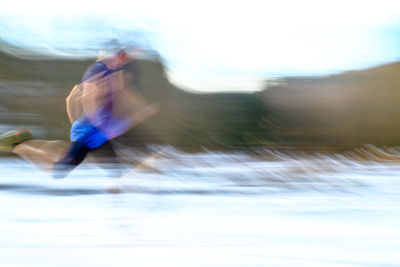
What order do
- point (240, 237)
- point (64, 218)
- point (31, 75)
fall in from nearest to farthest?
point (240, 237)
point (64, 218)
point (31, 75)

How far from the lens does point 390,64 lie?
18.0 meters

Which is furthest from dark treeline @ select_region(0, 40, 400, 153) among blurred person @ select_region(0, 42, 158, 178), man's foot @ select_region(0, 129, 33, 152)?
blurred person @ select_region(0, 42, 158, 178)

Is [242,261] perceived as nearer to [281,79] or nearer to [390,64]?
[281,79]

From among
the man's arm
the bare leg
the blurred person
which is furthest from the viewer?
the bare leg

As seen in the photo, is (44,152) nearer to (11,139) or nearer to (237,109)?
(11,139)

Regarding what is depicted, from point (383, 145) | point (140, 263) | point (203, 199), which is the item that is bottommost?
point (140, 263)

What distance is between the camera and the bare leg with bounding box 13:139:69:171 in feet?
13.6

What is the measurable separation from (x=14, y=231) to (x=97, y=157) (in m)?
0.87

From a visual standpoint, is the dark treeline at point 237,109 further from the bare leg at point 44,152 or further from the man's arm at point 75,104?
the man's arm at point 75,104

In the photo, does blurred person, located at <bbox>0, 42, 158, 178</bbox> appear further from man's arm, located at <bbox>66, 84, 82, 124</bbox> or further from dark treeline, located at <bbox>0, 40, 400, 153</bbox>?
dark treeline, located at <bbox>0, 40, 400, 153</bbox>

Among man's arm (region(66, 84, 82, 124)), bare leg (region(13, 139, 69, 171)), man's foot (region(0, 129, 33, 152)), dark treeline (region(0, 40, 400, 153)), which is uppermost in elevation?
dark treeline (region(0, 40, 400, 153))

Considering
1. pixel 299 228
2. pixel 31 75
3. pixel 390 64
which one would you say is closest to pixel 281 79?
pixel 390 64

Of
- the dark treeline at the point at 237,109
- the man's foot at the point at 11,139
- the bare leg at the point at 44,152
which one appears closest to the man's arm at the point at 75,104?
the bare leg at the point at 44,152

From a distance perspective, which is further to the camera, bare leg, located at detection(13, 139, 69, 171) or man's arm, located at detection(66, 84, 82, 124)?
bare leg, located at detection(13, 139, 69, 171)
